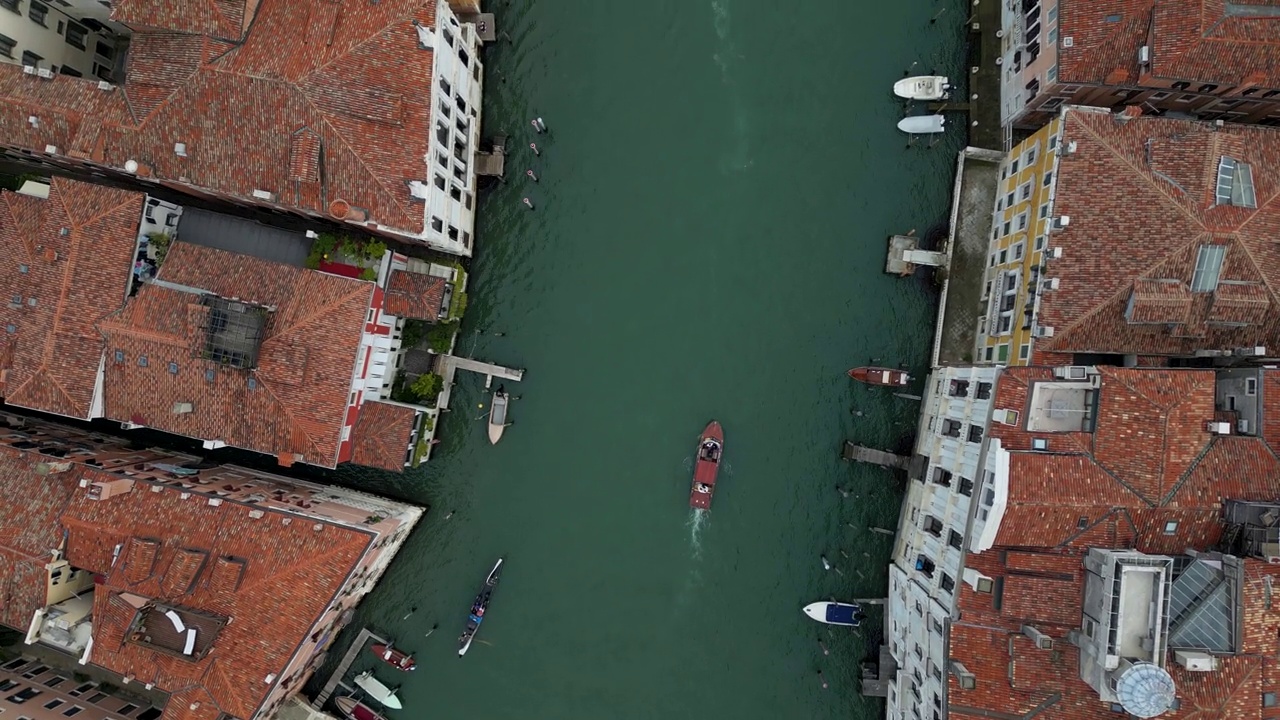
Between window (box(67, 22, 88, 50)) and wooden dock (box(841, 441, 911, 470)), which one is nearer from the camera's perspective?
window (box(67, 22, 88, 50))

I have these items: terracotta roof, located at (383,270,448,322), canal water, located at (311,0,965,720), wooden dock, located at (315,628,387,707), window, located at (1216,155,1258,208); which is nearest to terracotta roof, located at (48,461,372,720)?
wooden dock, located at (315,628,387,707)

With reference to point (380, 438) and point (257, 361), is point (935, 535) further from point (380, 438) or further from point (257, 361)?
point (257, 361)

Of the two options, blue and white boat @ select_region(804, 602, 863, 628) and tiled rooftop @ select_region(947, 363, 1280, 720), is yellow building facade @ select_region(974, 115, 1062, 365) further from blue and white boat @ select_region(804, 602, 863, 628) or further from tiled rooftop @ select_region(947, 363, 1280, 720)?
blue and white boat @ select_region(804, 602, 863, 628)

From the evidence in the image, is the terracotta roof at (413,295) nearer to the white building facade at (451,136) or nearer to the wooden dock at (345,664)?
the white building facade at (451,136)

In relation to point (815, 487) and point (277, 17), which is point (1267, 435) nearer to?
point (815, 487)

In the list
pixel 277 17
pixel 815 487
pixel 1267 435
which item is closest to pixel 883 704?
pixel 815 487

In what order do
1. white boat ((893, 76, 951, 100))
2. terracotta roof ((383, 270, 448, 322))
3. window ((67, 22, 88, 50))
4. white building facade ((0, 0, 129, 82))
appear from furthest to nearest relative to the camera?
white boat ((893, 76, 951, 100)), window ((67, 22, 88, 50)), terracotta roof ((383, 270, 448, 322)), white building facade ((0, 0, 129, 82))

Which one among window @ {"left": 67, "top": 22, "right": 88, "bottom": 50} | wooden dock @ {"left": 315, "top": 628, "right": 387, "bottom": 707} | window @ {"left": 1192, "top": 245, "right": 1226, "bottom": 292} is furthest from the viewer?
wooden dock @ {"left": 315, "top": 628, "right": 387, "bottom": 707}

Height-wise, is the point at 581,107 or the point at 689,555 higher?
the point at 581,107
